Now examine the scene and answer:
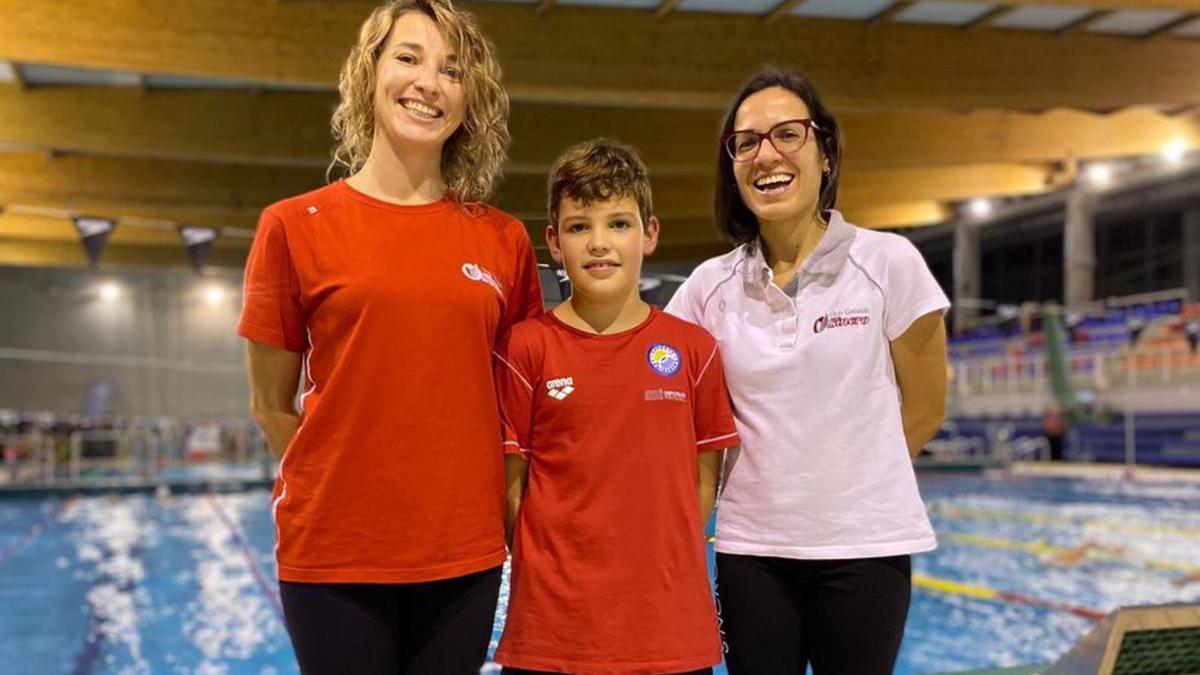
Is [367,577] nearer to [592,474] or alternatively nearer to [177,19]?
[592,474]

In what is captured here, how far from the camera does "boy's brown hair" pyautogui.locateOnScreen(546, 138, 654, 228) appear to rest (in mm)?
1703

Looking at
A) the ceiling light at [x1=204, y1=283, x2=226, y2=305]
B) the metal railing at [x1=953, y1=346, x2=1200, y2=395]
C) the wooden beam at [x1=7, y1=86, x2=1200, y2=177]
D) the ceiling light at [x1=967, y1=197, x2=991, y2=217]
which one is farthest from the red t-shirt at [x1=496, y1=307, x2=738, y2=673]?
the ceiling light at [x1=204, y1=283, x2=226, y2=305]

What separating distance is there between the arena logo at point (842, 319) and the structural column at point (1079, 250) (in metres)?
21.5

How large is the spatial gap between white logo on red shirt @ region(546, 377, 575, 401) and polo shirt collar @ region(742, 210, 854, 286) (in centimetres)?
42

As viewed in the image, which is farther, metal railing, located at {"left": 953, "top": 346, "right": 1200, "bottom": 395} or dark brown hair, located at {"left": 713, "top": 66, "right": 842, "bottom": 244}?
metal railing, located at {"left": 953, "top": 346, "right": 1200, "bottom": 395}

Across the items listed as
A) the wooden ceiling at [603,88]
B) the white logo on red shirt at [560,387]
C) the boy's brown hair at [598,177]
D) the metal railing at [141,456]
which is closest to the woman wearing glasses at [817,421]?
the boy's brown hair at [598,177]

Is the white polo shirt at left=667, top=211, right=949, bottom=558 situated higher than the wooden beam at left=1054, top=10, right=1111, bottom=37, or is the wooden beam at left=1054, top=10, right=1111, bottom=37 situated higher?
the wooden beam at left=1054, top=10, right=1111, bottom=37

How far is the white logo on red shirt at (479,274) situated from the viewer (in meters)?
1.57

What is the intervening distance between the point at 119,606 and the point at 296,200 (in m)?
5.45

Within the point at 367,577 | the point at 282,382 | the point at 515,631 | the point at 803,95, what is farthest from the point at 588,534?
the point at 803,95

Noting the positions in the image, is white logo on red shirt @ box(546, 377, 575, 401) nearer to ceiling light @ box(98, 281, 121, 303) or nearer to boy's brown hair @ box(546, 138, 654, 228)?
boy's brown hair @ box(546, 138, 654, 228)

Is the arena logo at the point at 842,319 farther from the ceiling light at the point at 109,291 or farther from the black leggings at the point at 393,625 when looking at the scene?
the ceiling light at the point at 109,291

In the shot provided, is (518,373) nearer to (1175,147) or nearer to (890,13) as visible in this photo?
(890,13)

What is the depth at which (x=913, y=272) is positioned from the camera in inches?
67.9
